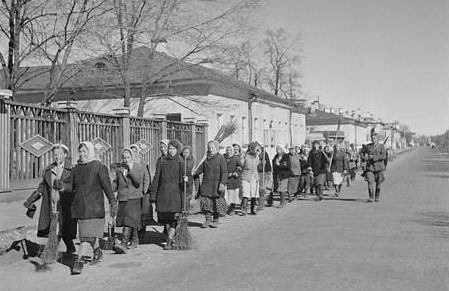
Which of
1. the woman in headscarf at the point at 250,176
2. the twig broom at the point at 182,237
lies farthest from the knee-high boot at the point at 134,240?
the woman in headscarf at the point at 250,176

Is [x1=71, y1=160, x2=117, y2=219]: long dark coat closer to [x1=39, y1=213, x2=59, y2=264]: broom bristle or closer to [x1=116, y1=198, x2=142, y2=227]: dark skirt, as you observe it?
[x1=39, y1=213, x2=59, y2=264]: broom bristle

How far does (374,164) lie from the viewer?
50.6 feet

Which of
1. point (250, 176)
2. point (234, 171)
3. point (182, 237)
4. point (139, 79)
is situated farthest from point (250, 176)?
point (139, 79)

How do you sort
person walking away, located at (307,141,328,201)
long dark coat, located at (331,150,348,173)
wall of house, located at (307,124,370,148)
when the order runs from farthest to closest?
wall of house, located at (307,124,370,148), long dark coat, located at (331,150,348,173), person walking away, located at (307,141,328,201)

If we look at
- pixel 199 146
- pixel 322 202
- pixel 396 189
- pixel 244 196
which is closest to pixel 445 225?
pixel 244 196

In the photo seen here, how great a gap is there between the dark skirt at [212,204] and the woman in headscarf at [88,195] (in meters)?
3.86

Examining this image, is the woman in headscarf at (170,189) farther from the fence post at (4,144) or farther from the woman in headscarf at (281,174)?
the woman in headscarf at (281,174)

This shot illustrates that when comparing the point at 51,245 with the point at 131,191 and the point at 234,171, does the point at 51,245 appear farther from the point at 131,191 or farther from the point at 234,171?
the point at 234,171

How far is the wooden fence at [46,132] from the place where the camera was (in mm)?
10281

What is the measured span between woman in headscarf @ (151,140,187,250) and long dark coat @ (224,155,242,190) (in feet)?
12.9

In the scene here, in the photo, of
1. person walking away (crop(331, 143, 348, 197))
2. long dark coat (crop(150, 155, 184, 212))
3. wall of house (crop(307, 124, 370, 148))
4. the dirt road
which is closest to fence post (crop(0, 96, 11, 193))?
the dirt road

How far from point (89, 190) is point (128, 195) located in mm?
1319

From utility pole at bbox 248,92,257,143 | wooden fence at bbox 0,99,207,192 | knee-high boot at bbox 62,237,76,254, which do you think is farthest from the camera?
utility pole at bbox 248,92,257,143

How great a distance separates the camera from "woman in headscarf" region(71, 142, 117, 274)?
278 inches
